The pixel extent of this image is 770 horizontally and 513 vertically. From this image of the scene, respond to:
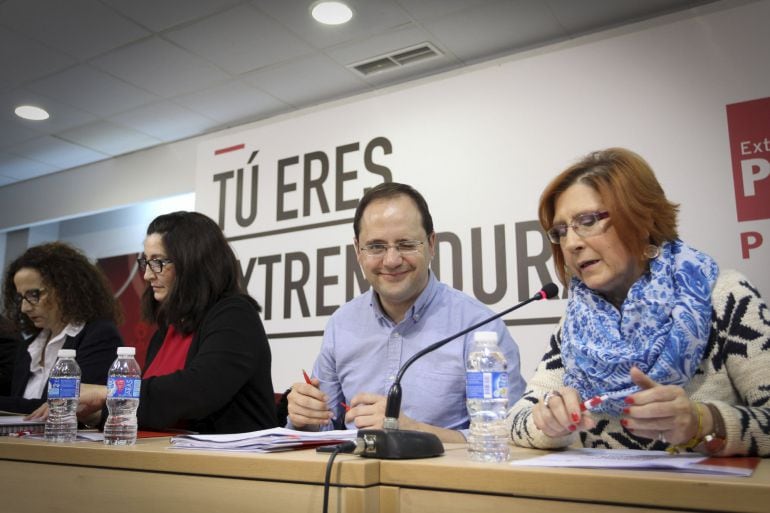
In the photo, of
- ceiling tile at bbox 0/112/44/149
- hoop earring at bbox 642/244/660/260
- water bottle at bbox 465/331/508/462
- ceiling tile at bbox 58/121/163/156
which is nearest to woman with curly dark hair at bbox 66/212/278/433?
water bottle at bbox 465/331/508/462

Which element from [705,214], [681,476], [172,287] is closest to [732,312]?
[681,476]

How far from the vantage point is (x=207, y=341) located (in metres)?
1.75


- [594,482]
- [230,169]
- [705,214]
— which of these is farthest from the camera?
[230,169]

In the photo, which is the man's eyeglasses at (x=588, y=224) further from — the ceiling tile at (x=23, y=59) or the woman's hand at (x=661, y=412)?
the ceiling tile at (x=23, y=59)

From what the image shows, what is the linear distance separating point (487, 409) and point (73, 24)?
128 inches

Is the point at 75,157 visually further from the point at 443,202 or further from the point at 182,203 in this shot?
the point at 443,202

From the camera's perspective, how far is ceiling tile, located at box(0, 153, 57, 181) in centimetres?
525

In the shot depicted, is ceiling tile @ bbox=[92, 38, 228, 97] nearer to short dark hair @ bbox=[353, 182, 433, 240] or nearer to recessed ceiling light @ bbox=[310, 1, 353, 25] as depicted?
recessed ceiling light @ bbox=[310, 1, 353, 25]

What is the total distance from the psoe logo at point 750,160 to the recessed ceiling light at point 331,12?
1833 mm

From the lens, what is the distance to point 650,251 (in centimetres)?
141

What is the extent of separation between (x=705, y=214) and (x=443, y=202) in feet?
4.18

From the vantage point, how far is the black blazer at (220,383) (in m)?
1.56

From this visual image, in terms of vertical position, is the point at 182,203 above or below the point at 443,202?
above

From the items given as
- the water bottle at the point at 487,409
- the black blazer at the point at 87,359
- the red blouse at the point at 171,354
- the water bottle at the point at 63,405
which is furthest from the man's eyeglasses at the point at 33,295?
the water bottle at the point at 487,409
